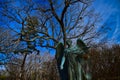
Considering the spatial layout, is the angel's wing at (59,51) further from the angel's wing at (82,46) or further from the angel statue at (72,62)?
the angel's wing at (82,46)

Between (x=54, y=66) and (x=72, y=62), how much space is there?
18.8 metres

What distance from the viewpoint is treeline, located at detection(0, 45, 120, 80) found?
20844 mm

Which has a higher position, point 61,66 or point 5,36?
point 5,36

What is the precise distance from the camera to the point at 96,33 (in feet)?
69.6

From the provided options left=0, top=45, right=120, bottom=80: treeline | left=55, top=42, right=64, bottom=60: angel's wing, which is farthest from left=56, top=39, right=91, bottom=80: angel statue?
left=0, top=45, right=120, bottom=80: treeline

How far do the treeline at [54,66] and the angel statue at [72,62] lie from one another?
9232 mm

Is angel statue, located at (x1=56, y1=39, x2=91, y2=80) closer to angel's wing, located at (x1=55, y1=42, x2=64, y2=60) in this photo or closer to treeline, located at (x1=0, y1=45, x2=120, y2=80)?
angel's wing, located at (x1=55, y1=42, x2=64, y2=60)

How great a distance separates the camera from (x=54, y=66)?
26250mm

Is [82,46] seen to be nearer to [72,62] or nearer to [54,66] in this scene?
[72,62]

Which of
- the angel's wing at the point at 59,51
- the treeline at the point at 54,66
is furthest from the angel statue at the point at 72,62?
the treeline at the point at 54,66

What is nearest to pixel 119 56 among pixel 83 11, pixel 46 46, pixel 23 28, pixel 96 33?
pixel 96 33

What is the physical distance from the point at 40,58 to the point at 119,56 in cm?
1259

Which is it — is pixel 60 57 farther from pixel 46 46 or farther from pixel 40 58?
pixel 40 58

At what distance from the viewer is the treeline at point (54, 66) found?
20844mm
